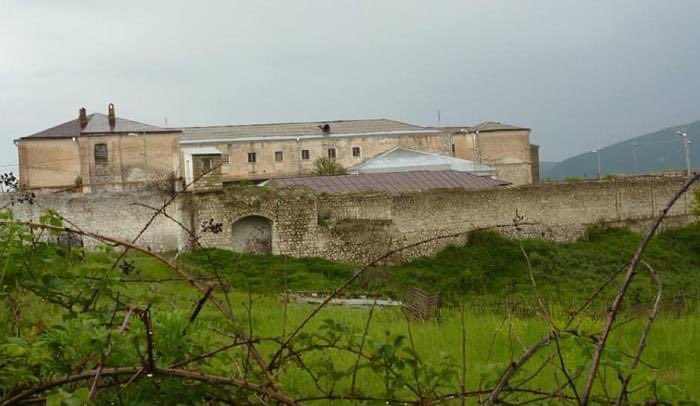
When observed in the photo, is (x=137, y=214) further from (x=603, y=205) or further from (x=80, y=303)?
(x=80, y=303)

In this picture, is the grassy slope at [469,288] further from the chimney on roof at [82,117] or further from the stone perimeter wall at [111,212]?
the chimney on roof at [82,117]

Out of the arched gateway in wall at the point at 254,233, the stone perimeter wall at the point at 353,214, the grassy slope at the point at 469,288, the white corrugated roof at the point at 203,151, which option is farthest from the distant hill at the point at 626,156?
→ the arched gateway in wall at the point at 254,233

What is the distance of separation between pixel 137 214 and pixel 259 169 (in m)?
19.5

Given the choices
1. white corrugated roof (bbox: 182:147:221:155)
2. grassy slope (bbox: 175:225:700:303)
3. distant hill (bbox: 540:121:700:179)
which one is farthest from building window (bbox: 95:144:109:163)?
distant hill (bbox: 540:121:700:179)

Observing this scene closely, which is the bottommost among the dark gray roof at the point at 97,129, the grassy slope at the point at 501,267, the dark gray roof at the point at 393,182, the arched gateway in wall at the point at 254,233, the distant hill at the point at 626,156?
the grassy slope at the point at 501,267

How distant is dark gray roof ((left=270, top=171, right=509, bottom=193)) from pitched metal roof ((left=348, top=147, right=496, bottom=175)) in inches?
246

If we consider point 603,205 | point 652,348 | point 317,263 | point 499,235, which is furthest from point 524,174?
point 652,348

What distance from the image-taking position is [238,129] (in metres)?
44.0

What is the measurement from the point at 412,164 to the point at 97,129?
12.0 m

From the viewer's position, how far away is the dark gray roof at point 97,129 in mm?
30172

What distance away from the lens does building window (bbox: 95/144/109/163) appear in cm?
2981

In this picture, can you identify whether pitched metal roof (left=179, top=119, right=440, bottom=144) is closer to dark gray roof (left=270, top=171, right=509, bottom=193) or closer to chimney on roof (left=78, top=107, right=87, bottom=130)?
chimney on roof (left=78, top=107, right=87, bottom=130)

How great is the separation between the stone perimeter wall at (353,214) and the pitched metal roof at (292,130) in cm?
1717

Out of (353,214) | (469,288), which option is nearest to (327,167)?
(353,214)
